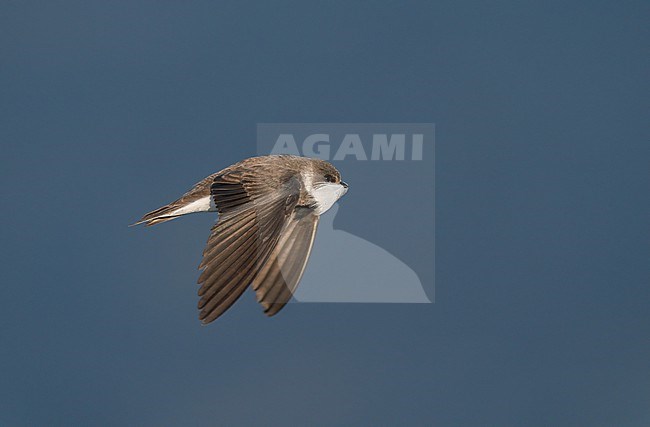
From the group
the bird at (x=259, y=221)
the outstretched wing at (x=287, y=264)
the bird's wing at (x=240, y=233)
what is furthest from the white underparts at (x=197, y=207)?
the outstretched wing at (x=287, y=264)

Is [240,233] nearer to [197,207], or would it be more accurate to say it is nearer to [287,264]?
[287,264]

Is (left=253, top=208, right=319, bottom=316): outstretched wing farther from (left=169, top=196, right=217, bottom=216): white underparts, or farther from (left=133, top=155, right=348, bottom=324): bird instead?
(left=169, top=196, right=217, bottom=216): white underparts

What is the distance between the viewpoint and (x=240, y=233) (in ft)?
33.2

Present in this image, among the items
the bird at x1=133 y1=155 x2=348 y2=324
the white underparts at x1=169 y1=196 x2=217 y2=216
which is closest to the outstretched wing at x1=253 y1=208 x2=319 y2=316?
the bird at x1=133 y1=155 x2=348 y2=324

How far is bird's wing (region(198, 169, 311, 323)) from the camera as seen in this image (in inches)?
367

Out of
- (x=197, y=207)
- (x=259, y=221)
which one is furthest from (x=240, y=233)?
(x=197, y=207)

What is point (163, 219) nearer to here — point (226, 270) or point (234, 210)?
point (234, 210)

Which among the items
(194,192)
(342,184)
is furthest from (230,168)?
(342,184)

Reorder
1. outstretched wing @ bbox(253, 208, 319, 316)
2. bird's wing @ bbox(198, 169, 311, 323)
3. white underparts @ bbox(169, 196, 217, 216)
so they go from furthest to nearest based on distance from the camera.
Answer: white underparts @ bbox(169, 196, 217, 216) < outstretched wing @ bbox(253, 208, 319, 316) < bird's wing @ bbox(198, 169, 311, 323)

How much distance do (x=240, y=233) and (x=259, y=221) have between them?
0.35 meters

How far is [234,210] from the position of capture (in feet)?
34.9

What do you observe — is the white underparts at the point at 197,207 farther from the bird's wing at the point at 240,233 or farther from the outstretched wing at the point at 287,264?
the outstretched wing at the point at 287,264

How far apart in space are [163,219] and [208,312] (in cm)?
310

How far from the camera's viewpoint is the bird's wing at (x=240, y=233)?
367 inches
